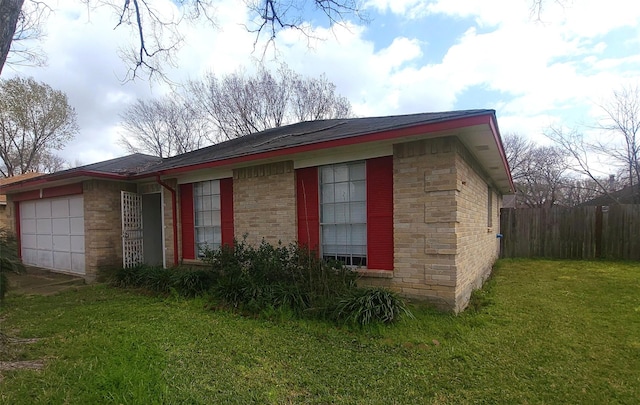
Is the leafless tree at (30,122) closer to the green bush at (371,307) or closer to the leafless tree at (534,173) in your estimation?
the green bush at (371,307)

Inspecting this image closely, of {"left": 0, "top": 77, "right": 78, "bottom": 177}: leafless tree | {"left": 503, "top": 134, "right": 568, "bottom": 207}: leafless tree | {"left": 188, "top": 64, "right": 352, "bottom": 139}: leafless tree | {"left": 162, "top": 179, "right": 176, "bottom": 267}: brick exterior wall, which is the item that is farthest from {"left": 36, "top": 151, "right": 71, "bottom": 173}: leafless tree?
{"left": 503, "top": 134, "right": 568, "bottom": 207}: leafless tree

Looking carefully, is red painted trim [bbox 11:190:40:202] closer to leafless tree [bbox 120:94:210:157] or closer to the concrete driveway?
the concrete driveway

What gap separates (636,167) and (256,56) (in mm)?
20666

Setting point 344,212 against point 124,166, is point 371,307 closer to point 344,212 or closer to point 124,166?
point 344,212

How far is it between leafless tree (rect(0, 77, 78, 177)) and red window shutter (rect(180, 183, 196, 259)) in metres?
20.0

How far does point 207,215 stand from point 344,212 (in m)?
3.62

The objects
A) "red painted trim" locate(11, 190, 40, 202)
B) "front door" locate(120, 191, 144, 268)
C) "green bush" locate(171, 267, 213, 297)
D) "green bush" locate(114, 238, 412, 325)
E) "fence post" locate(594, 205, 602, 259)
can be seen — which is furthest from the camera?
"fence post" locate(594, 205, 602, 259)

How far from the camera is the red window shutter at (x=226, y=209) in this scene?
7.13m

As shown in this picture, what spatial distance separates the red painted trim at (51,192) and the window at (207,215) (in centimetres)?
335

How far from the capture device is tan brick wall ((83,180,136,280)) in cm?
815

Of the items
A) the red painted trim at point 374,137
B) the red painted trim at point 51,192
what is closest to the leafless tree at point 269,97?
the red painted trim at point 51,192

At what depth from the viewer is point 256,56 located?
7.08 m

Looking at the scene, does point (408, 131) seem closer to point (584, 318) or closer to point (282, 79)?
point (584, 318)

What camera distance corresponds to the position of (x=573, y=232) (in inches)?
444
